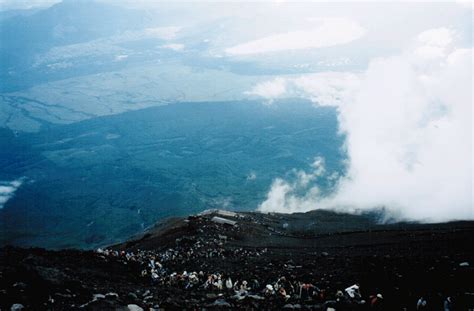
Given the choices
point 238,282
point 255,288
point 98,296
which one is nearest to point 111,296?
point 98,296

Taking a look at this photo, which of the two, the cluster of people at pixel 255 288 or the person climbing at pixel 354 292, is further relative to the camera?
the person climbing at pixel 354 292

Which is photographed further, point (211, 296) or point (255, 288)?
point (255, 288)

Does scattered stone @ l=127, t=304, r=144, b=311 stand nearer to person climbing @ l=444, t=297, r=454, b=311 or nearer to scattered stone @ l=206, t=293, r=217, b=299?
scattered stone @ l=206, t=293, r=217, b=299

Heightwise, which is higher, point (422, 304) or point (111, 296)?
point (111, 296)

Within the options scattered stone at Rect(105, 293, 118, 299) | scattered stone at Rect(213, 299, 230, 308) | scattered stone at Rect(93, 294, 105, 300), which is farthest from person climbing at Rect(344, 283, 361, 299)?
scattered stone at Rect(93, 294, 105, 300)

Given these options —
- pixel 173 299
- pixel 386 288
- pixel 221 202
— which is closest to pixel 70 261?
pixel 173 299

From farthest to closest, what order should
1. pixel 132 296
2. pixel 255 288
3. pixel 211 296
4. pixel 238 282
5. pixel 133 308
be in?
pixel 238 282 → pixel 255 288 → pixel 211 296 → pixel 132 296 → pixel 133 308

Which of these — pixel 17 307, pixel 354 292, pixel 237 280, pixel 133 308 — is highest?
pixel 17 307

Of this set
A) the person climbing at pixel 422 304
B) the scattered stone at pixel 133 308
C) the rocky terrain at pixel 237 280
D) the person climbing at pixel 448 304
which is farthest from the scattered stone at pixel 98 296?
the person climbing at pixel 448 304

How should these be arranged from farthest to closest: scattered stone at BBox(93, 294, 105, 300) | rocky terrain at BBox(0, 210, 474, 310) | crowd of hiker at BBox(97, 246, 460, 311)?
scattered stone at BBox(93, 294, 105, 300)
crowd of hiker at BBox(97, 246, 460, 311)
rocky terrain at BBox(0, 210, 474, 310)

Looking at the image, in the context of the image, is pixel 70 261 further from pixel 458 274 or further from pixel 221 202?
pixel 221 202

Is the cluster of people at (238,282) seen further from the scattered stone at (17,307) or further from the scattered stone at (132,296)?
the scattered stone at (17,307)

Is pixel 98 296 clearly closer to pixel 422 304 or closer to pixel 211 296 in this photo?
pixel 211 296
